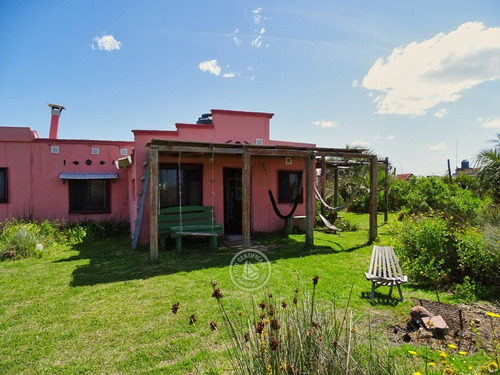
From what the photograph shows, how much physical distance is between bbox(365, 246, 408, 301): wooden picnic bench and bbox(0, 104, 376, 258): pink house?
2.76 metres

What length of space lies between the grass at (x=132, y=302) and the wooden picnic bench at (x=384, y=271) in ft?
0.79

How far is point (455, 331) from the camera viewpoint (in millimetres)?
3096

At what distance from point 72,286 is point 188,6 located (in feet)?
21.8

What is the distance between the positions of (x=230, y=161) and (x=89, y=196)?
5349 millimetres

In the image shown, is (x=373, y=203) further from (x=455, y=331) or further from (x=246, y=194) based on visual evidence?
(x=455, y=331)

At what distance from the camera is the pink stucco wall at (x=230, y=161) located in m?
7.88

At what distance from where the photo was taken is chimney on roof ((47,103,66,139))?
10.6 meters

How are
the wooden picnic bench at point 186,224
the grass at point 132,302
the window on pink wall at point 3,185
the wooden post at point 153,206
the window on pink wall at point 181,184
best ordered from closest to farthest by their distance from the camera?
the grass at point 132,302 → the wooden post at point 153,206 → the wooden picnic bench at point 186,224 → the window on pink wall at point 181,184 → the window on pink wall at point 3,185

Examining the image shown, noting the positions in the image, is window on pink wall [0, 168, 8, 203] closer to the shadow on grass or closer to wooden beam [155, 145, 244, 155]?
the shadow on grass

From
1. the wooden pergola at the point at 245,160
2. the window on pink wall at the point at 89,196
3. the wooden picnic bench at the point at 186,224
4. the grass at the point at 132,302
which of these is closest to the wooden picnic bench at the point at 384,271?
the grass at the point at 132,302

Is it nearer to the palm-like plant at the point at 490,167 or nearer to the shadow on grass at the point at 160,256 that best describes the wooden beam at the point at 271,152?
the shadow on grass at the point at 160,256

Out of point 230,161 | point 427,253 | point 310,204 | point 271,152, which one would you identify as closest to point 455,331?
point 427,253

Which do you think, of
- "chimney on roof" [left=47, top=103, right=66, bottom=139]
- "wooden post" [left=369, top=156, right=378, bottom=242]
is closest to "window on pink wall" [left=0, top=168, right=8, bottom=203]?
"chimney on roof" [left=47, top=103, right=66, bottom=139]

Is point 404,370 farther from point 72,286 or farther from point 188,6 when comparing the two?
point 188,6
